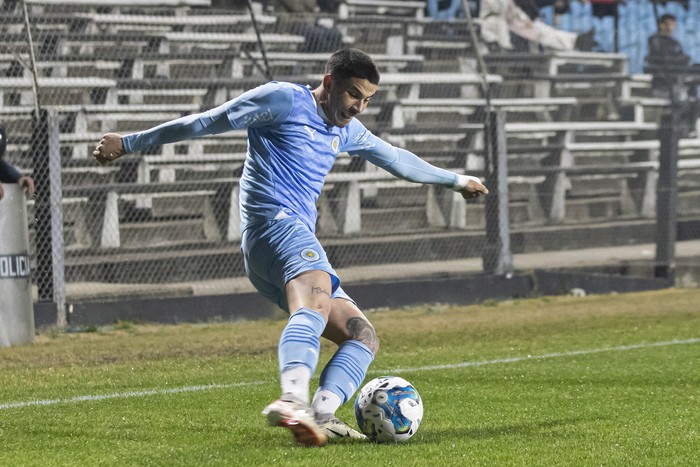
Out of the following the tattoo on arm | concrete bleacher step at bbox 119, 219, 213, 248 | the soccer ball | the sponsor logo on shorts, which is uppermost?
the sponsor logo on shorts

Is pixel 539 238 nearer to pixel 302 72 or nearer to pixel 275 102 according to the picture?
pixel 302 72

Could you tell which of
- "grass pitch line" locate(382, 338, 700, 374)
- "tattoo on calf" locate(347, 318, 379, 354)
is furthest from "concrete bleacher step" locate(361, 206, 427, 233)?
"tattoo on calf" locate(347, 318, 379, 354)

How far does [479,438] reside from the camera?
547cm

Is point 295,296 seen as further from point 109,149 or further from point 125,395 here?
point 125,395

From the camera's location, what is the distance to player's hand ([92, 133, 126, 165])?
5.29 m

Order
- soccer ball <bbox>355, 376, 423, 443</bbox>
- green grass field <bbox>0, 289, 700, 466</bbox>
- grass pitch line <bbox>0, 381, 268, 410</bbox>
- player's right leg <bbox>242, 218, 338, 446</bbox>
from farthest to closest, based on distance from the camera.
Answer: grass pitch line <bbox>0, 381, 268, 410</bbox>, soccer ball <bbox>355, 376, 423, 443</bbox>, green grass field <bbox>0, 289, 700, 466</bbox>, player's right leg <bbox>242, 218, 338, 446</bbox>

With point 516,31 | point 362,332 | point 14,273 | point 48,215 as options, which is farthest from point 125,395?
point 516,31

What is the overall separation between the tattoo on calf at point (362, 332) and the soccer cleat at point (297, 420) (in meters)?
0.73

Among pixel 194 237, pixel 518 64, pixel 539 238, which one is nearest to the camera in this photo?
pixel 194 237

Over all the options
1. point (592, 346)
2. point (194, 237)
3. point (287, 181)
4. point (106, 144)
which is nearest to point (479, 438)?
point (287, 181)

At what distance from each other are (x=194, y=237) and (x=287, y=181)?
8538 millimetres

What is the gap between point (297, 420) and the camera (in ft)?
15.5

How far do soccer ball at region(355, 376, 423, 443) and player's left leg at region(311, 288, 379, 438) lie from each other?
3.2 inches

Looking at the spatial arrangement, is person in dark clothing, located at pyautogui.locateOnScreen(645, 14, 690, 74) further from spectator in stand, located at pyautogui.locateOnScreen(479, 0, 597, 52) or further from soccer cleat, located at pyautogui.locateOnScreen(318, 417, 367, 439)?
soccer cleat, located at pyautogui.locateOnScreen(318, 417, 367, 439)
